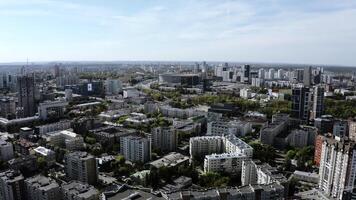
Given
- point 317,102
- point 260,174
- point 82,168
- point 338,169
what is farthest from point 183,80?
point 338,169

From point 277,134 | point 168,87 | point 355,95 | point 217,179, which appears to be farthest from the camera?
point 168,87

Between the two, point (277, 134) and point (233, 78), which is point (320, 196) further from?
point (233, 78)

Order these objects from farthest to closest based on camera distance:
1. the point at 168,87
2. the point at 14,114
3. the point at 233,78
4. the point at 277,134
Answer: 1. the point at 233,78
2. the point at 168,87
3. the point at 14,114
4. the point at 277,134

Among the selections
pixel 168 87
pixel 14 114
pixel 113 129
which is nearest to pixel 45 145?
pixel 113 129

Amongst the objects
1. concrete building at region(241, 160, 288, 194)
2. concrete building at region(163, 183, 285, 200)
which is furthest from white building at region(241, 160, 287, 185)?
concrete building at region(163, 183, 285, 200)

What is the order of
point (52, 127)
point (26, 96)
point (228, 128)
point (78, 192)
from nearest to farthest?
point (78, 192) → point (228, 128) → point (52, 127) → point (26, 96)

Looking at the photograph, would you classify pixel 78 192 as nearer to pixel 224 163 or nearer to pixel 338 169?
pixel 224 163
